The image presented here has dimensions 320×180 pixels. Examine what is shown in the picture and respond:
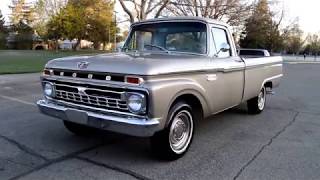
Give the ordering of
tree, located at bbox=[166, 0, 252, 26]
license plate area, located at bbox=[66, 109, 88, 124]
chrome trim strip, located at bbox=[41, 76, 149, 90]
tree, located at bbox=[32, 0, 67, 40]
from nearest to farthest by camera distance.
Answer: chrome trim strip, located at bbox=[41, 76, 149, 90], license plate area, located at bbox=[66, 109, 88, 124], tree, located at bbox=[166, 0, 252, 26], tree, located at bbox=[32, 0, 67, 40]

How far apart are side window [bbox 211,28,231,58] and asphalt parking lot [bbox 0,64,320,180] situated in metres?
1.38

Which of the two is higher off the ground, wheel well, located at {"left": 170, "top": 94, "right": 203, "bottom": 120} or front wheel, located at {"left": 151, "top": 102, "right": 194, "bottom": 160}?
wheel well, located at {"left": 170, "top": 94, "right": 203, "bottom": 120}

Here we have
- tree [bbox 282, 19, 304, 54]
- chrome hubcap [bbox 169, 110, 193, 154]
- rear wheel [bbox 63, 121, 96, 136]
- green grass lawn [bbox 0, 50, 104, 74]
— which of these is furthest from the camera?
tree [bbox 282, 19, 304, 54]

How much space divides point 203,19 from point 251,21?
38954 mm

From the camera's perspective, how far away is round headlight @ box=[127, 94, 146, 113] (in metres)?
4.31

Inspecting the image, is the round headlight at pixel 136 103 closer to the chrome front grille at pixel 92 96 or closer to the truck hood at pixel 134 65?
the chrome front grille at pixel 92 96

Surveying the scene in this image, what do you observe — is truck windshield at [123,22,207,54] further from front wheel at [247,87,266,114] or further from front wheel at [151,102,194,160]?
front wheel at [247,87,266,114]

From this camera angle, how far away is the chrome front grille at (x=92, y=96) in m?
4.48

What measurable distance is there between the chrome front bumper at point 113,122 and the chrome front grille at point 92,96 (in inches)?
4.9

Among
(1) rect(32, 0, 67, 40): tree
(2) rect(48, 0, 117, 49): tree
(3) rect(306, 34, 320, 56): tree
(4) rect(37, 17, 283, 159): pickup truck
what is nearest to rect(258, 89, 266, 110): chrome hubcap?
(4) rect(37, 17, 283, 159): pickup truck

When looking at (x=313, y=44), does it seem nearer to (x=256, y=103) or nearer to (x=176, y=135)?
(x=256, y=103)

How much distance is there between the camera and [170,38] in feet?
19.6

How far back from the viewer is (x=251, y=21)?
1690 inches

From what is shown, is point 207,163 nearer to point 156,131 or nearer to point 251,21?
point 156,131
